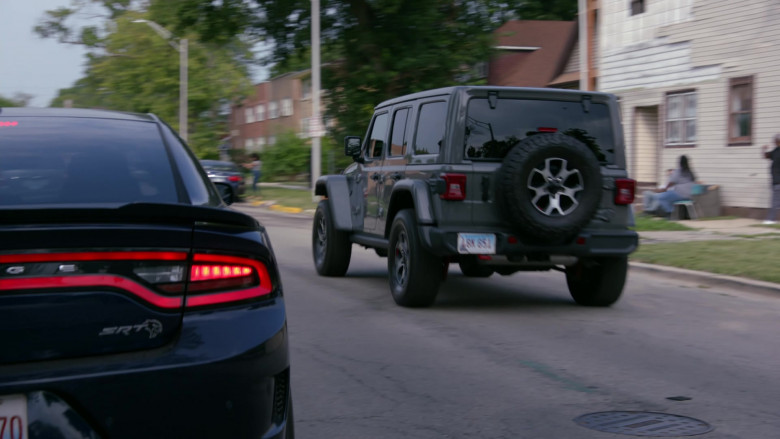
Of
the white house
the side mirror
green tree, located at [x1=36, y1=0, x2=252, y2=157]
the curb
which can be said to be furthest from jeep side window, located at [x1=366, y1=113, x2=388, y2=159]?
green tree, located at [x1=36, y1=0, x2=252, y2=157]

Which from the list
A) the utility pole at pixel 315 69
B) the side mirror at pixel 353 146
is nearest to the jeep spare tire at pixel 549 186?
the side mirror at pixel 353 146

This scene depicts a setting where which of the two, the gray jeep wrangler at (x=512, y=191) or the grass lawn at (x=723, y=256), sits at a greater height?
A: the gray jeep wrangler at (x=512, y=191)

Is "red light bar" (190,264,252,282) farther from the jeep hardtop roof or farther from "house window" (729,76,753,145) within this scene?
"house window" (729,76,753,145)

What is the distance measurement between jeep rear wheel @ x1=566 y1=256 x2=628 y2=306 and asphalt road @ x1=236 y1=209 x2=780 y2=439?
0.14 meters

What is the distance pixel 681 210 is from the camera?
1948cm

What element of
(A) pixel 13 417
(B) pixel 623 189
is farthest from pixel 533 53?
(A) pixel 13 417

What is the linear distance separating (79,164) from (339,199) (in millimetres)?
7058

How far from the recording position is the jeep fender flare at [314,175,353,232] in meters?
10.7

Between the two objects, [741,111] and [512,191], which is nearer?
[512,191]

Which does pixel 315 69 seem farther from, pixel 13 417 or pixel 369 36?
pixel 13 417

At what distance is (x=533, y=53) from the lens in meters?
38.8

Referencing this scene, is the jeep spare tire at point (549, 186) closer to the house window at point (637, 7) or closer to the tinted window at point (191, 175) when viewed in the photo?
the tinted window at point (191, 175)

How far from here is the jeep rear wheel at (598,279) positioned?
8906 millimetres

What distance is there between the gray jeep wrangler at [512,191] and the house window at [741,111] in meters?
Answer: 11.7
